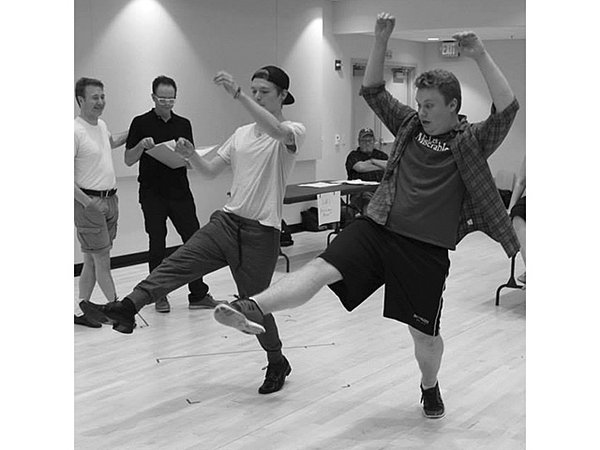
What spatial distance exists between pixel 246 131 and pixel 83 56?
144 inches

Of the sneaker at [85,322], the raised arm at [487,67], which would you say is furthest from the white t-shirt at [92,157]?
the raised arm at [487,67]

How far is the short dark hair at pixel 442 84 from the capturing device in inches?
Result: 139

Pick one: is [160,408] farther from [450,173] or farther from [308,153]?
[308,153]

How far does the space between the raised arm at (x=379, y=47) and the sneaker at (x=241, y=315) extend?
3.62ft

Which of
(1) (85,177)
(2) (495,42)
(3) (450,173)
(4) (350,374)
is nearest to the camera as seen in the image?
(3) (450,173)

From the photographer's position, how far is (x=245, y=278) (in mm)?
4133

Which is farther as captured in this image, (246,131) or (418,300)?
(246,131)

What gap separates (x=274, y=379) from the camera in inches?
172

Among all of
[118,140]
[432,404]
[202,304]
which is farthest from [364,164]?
[432,404]

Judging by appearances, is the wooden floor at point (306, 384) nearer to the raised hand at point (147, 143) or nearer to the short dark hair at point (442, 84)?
the raised hand at point (147, 143)

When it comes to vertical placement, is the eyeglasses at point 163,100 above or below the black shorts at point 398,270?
above

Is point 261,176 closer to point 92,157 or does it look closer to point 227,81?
point 227,81

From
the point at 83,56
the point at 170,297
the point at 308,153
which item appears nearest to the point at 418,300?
→ the point at 170,297

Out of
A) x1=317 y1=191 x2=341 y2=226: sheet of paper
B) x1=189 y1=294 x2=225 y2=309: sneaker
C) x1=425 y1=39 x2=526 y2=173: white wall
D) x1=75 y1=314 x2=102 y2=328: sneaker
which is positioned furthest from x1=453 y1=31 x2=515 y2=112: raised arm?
x1=425 y1=39 x2=526 y2=173: white wall
